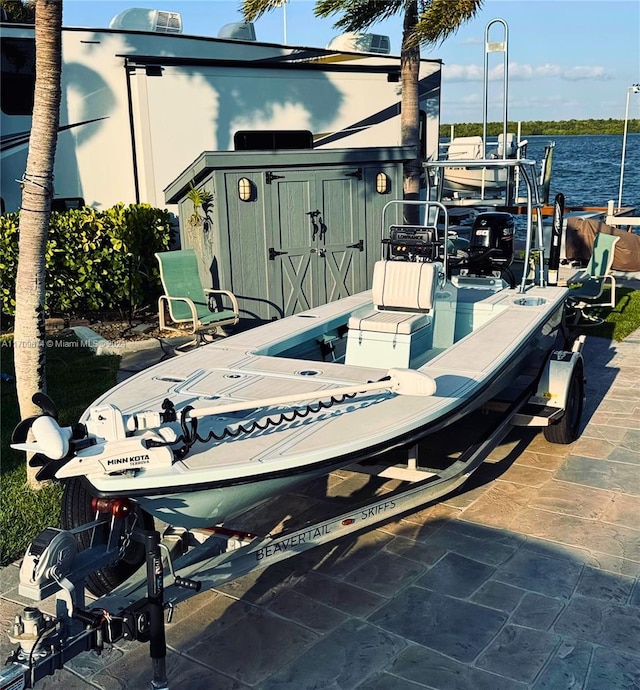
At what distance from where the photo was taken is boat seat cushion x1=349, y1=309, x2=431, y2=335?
511 cm

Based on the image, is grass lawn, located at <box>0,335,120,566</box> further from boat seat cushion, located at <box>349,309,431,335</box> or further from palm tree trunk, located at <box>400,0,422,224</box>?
palm tree trunk, located at <box>400,0,422,224</box>

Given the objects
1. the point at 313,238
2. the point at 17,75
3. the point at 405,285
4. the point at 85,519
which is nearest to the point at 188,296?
the point at 313,238

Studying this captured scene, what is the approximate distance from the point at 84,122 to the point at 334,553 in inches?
280

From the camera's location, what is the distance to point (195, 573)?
324cm

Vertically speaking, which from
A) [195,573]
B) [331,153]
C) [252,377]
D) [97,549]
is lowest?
[195,573]

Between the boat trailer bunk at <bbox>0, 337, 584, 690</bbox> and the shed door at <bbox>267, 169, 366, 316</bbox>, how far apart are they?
4.37 metres

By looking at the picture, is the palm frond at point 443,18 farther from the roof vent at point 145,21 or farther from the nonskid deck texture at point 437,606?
the nonskid deck texture at point 437,606

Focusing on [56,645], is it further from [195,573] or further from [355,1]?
[355,1]

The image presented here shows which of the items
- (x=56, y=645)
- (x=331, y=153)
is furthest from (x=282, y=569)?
(x=331, y=153)

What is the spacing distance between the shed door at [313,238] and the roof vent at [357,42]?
3.75m

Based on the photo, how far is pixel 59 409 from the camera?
6133 mm

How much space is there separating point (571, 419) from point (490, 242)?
2.52 meters

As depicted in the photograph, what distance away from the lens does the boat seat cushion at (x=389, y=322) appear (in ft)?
16.8

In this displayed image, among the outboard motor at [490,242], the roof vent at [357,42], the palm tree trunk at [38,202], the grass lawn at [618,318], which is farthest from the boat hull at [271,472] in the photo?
the roof vent at [357,42]
